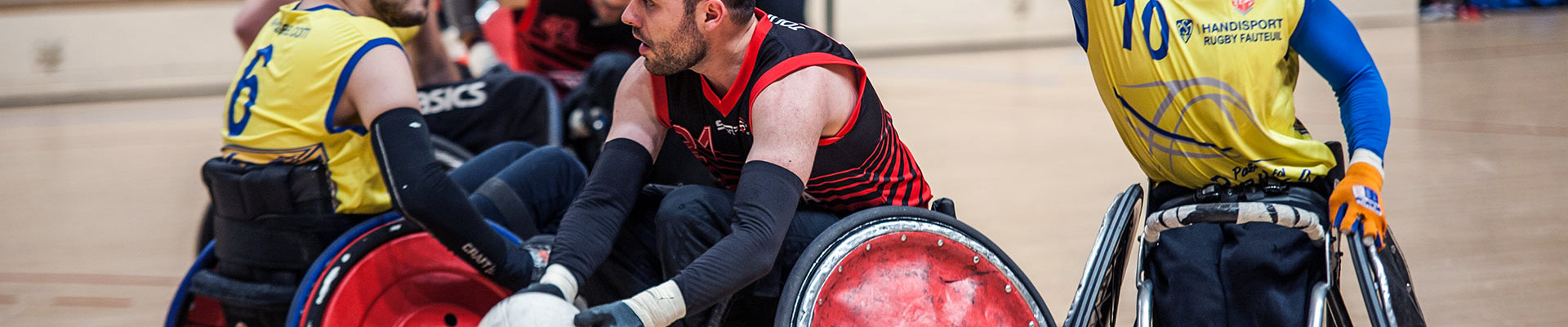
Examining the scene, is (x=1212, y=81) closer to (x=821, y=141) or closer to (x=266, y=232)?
(x=821, y=141)

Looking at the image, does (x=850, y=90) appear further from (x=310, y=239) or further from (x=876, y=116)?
(x=310, y=239)

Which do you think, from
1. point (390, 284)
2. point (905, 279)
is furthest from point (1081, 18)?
point (390, 284)

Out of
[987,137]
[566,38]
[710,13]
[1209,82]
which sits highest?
[710,13]

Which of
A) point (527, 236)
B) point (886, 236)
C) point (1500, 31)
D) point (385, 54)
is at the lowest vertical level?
point (1500, 31)

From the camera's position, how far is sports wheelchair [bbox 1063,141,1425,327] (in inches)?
72.4

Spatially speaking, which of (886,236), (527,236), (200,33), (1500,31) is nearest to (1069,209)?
(527,236)

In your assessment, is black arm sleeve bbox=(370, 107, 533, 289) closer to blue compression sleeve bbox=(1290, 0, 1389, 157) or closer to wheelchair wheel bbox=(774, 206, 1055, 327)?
wheelchair wheel bbox=(774, 206, 1055, 327)

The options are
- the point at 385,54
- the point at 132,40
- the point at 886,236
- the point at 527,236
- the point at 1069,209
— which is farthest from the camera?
the point at 132,40

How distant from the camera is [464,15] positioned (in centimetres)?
470

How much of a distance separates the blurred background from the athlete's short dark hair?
1523mm

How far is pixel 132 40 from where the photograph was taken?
31.4 feet

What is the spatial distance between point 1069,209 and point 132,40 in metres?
8.05

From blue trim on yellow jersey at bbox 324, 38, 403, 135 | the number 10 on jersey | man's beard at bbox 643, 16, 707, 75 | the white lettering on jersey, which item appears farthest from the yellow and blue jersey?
the white lettering on jersey

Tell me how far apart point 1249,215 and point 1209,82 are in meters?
0.23
